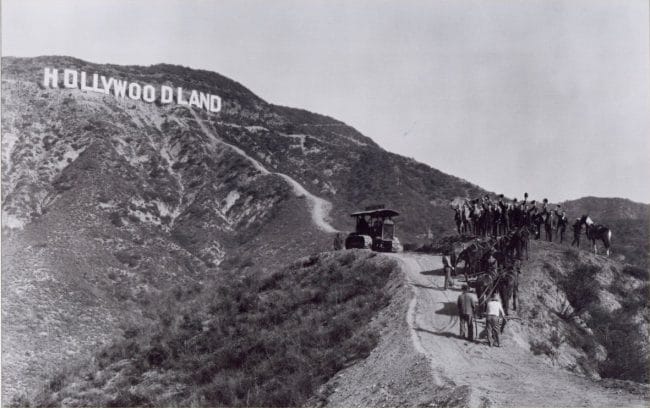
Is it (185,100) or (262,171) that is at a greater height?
Result: (185,100)

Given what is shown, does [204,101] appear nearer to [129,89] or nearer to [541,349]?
[129,89]

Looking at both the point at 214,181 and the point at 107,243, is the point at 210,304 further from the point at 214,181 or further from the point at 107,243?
the point at 214,181

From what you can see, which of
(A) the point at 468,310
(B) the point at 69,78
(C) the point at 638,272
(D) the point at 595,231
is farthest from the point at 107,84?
(A) the point at 468,310

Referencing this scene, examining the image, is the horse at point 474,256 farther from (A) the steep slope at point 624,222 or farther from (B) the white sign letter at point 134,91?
(B) the white sign letter at point 134,91

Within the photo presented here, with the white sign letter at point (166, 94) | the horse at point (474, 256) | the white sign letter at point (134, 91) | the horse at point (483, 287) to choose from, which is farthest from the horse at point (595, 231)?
the white sign letter at point (134, 91)

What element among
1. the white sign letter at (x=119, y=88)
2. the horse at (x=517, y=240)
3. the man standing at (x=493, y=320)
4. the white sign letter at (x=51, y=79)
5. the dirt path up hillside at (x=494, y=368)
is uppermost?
the white sign letter at (x=119, y=88)

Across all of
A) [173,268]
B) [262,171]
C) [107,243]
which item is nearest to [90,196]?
[107,243]

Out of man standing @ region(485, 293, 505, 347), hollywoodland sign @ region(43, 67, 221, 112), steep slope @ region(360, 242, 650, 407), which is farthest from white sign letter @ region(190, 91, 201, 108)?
man standing @ region(485, 293, 505, 347)
